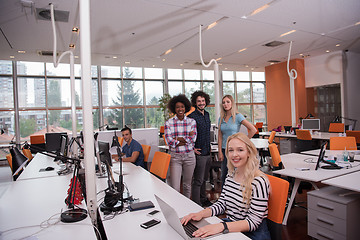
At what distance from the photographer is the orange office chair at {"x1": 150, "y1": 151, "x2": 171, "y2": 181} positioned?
310 cm

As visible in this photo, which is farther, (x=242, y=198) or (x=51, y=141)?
(x=51, y=141)

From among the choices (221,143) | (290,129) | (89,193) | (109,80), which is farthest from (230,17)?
(109,80)

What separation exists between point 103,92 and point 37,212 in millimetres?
9455

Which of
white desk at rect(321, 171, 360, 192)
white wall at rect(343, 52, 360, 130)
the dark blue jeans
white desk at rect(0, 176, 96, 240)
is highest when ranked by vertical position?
white wall at rect(343, 52, 360, 130)

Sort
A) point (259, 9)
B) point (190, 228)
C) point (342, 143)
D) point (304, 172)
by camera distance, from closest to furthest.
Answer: point (190, 228) → point (304, 172) → point (342, 143) → point (259, 9)

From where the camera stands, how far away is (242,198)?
5.75 ft

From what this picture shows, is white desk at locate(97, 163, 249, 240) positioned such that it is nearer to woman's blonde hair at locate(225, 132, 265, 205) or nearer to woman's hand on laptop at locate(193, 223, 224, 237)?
woman's hand on laptop at locate(193, 223, 224, 237)

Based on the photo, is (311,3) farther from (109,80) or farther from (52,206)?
(109,80)

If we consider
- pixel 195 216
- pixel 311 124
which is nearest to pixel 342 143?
pixel 311 124

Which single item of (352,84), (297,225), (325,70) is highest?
(325,70)

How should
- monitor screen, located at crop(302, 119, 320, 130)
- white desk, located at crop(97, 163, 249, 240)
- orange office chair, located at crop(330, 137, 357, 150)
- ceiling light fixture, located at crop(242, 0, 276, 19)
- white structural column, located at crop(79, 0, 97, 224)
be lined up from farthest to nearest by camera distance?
1. monitor screen, located at crop(302, 119, 320, 130)
2. ceiling light fixture, located at crop(242, 0, 276, 19)
3. orange office chair, located at crop(330, 137, 357, 150)
4. white structural column, located at crop(79, 0, 97, 224)
5. white desk, located at crop(97, 163, 249, 240)

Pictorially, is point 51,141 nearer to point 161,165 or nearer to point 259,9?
point 161,165

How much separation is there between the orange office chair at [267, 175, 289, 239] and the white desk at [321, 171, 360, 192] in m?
1.04

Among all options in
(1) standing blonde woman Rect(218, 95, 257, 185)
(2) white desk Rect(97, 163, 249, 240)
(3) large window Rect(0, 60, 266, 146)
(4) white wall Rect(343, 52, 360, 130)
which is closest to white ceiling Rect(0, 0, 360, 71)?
(4) white wall Rect(343, 52, 360, 130)
